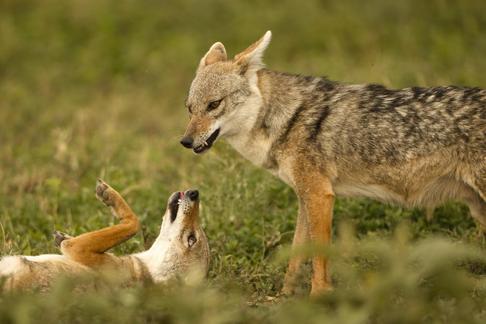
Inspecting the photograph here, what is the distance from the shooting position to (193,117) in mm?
6867

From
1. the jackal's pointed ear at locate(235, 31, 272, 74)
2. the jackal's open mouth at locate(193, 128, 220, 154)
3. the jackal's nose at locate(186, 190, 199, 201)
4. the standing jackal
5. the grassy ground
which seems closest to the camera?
the grassy ground

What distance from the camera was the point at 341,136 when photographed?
21.9ft

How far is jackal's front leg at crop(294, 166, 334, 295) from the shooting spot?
6531mm

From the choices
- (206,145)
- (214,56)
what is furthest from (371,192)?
(214,56)

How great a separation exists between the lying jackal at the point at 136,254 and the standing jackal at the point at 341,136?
1.78ft

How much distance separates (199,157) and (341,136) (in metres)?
3.39

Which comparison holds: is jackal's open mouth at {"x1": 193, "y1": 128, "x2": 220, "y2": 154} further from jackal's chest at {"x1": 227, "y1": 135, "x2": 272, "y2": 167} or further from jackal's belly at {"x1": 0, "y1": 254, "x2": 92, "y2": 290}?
jackal's belly at {"x1": 0, "y1": 254, "x2": 92, "y2": 290}

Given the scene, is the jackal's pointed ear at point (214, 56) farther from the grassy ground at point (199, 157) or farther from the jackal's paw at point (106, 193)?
the jackal's paw at point (106, 193)

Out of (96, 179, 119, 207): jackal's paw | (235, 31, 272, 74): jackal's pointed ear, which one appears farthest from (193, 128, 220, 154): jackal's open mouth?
(96, 179, 119, 207): jackal's paw

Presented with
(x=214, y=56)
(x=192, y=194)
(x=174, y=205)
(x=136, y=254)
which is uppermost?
(x=214, y=56)

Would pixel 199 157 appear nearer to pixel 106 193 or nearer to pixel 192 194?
pixel 106 193

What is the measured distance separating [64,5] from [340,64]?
19.8 feet

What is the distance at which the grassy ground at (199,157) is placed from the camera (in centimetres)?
457

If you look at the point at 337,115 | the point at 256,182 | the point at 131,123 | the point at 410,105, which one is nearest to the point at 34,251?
the point at 256,182
